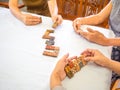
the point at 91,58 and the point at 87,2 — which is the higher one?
the point at 87,2

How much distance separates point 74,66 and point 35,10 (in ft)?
3.78

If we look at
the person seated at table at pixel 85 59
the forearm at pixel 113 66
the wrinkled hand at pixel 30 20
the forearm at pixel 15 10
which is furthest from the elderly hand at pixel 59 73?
the forearm at pixel 15 10

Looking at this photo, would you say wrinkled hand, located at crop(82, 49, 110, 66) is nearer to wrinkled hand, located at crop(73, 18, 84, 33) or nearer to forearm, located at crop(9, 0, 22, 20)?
wrinkled hand, located at crop(73, 18, 84, 33)

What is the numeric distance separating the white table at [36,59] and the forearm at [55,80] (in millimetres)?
30

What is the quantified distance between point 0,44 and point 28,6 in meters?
0.92

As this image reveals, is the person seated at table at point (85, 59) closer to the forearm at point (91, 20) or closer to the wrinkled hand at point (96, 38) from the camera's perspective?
the wrinkled hand at point (96, 38)

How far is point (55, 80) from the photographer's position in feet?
2.94

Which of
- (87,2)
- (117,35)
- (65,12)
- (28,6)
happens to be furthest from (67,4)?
(117,35)

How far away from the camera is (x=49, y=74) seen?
37.9 inches

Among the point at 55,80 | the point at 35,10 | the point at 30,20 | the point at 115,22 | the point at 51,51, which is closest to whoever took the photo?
the point at 55,80

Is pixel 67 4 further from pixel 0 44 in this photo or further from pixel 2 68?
pixel 2 68

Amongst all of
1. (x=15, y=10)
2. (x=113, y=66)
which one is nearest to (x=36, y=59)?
(x=113, y=66)

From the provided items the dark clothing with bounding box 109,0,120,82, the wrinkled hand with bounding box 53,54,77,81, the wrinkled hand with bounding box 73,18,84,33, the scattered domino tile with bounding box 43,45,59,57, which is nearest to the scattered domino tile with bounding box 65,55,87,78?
the wrinkled hand with bounding box 53,54,77,81

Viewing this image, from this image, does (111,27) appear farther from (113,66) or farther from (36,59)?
(36,59)
